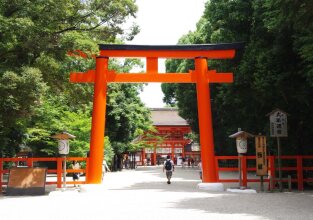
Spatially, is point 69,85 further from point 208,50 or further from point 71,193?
point 208,50

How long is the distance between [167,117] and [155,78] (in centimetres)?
4180

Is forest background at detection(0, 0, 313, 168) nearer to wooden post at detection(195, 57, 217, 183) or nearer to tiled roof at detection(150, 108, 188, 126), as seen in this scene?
wooden post at detection(195, 57, 217, 183)

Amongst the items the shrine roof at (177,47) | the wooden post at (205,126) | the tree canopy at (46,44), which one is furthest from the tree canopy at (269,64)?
the tree canopy at (46,44)

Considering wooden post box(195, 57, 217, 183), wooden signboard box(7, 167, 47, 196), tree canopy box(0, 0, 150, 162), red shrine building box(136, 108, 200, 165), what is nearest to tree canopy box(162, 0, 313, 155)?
wooden post box(195, 57, 217, 183)

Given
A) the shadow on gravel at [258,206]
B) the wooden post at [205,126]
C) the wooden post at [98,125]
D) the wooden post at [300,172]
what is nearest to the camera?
the shadow on gravel at [258,206]

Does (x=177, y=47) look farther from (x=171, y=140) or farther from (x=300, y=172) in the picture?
(x=171, y=140)

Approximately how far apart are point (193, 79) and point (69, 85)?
518 cm

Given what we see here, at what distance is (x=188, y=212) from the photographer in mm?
9672

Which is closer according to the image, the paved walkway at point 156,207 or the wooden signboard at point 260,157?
the paved walkway at point 156,207

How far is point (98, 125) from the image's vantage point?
1617 centimetres

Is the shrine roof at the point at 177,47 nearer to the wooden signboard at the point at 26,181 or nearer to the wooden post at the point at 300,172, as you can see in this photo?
the wooden post at the point at 300,172

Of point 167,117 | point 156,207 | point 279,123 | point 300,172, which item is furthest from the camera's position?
point 167,117

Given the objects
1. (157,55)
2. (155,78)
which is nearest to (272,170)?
(155,78)

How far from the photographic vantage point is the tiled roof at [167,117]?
54.9 metres
